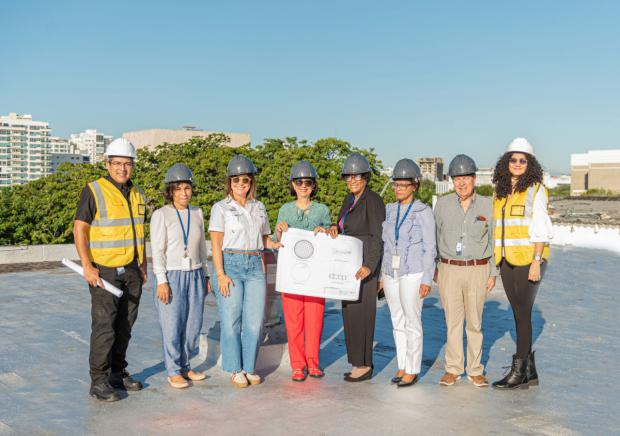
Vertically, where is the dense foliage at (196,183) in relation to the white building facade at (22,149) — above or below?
below

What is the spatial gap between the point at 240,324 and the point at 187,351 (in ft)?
1.66

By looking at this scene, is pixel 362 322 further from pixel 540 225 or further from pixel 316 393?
pixel 540 225

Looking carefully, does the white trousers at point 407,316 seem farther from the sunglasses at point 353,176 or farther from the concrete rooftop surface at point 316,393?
the sunglasses at point 353,176

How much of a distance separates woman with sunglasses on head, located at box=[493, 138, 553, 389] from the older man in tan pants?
0.44 feet

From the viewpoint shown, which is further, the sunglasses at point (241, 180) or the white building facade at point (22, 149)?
the white building facade at point (22, 149)

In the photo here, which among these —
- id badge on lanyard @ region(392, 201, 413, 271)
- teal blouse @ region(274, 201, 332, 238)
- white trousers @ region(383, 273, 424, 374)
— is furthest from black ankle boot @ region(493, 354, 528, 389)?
teal blouse @ region(274, 201, 332, 238)

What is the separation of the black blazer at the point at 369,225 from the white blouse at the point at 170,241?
52.1 inches

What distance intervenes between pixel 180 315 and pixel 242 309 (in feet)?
1.67

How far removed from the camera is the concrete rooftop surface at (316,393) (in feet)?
14.4

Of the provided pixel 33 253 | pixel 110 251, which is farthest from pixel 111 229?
A: pixel 33 253

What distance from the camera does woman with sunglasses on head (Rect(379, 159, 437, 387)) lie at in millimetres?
5219

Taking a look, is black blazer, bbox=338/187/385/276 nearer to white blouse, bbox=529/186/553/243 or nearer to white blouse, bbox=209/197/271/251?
white blouse, bbox=209/197/271/251

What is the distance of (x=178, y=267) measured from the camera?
5.15 meters

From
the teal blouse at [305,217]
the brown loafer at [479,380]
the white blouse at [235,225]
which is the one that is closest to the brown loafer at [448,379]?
the brown loafer at [479,380]
